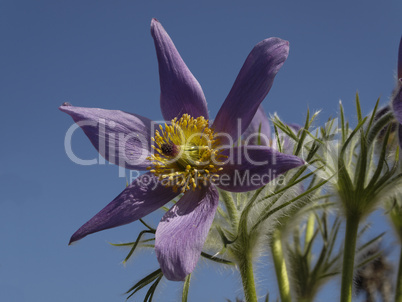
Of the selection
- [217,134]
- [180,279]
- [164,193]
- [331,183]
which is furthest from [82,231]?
[331,183]

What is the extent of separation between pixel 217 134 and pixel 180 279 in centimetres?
57

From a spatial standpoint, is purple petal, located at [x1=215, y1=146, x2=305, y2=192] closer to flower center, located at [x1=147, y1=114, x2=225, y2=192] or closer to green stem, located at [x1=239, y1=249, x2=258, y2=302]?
flower center, located at [x1=147, y1=114, x2=225, y2=192]

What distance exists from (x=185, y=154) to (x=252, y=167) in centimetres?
29

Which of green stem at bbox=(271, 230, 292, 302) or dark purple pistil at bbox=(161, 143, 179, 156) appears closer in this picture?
dark purple pistil at bbox=(161, 143, 179, 156)

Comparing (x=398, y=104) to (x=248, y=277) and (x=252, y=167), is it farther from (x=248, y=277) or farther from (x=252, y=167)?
(x=248, y=277)

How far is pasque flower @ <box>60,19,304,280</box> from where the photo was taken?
5.10ft

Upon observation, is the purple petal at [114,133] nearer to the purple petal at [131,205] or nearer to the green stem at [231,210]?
the purple petal at [131,205]

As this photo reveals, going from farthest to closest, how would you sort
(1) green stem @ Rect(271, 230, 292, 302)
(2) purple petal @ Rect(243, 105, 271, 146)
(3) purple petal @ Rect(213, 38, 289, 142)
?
(2) purple petal @ Rect(243, 105, 271, 146) < (1) green stem @ Rect(271, 230, 292, 302) < (3) purple petal @ Rect(213, 38, 289, 142)

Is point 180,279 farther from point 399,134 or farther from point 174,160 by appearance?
point 399,134

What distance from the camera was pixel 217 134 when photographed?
178 centimetres

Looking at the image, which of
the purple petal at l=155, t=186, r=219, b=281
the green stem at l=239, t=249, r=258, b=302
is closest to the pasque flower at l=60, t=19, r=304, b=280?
the purple petal at l=155, t=186, r=219, b=281

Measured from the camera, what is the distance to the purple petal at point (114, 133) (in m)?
1.77

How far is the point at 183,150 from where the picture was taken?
1813 millimetres

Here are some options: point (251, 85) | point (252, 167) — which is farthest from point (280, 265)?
point (251, 85)
